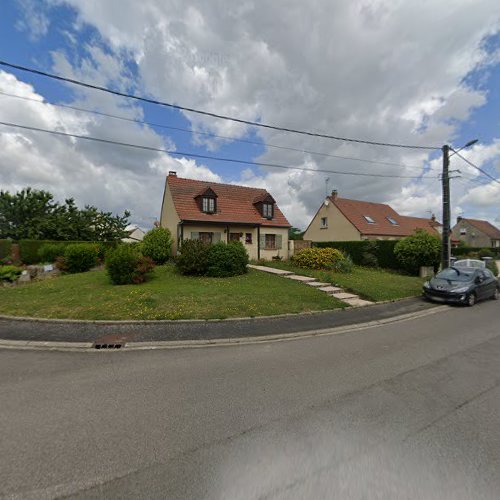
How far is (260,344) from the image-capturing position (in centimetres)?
572

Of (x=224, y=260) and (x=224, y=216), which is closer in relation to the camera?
(x=224, y=260)

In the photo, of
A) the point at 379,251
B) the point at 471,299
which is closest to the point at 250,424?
the point at 471,299

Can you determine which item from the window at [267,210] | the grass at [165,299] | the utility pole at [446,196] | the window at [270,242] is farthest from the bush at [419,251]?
the window at [267,210]

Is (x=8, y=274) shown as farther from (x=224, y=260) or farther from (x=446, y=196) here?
(x=446, y=196)

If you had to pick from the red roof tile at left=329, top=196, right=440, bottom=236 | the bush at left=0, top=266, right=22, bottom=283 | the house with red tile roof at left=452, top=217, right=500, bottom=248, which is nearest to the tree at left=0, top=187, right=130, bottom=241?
the bush at left=0, top=266, right=22, bottom=283

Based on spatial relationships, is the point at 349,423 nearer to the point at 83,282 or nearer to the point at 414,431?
the point at 414,431

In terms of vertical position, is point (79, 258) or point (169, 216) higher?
point (169, 216)

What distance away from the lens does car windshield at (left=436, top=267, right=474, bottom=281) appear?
10341 mm

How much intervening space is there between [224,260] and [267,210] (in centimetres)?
1109

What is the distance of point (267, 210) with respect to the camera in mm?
23062

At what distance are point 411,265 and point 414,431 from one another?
53.9 feet

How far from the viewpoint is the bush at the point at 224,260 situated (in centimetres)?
1293

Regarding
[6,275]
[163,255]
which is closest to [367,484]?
[163,255]

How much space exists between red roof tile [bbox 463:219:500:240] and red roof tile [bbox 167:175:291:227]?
49.8 m
